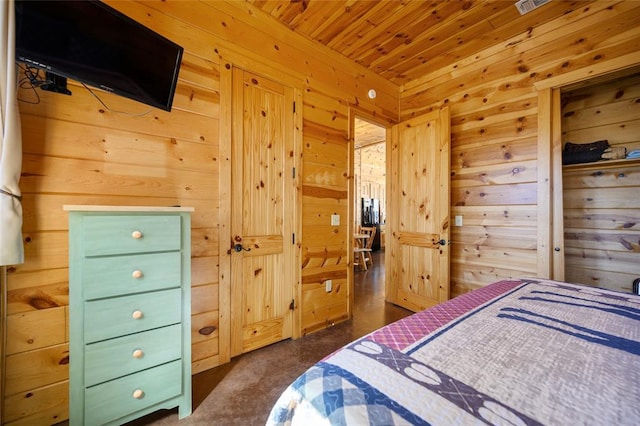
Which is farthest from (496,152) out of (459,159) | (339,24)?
(339,24)

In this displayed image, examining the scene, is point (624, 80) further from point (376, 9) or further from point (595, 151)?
point (376, 9)

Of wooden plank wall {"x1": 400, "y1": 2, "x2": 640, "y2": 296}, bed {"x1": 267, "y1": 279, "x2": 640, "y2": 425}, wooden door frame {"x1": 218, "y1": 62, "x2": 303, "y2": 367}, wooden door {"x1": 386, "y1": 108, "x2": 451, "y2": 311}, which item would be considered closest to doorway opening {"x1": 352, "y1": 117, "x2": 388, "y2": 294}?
wooden door {"x1": 386, "y1": 108, "x2": 451, "y2": 311}

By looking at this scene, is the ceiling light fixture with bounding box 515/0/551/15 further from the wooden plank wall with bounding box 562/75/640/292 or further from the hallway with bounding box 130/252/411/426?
the hallway with bounding box 130/252/411/426

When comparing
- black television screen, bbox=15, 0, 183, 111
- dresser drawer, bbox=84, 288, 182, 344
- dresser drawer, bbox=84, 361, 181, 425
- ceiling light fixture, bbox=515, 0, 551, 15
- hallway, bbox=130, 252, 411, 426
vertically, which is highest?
ceiling light fixture, bbox=515, 0, 551, 15

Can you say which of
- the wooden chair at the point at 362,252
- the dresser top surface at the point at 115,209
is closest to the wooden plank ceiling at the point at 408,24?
the dresser top surface at the point at 115,209

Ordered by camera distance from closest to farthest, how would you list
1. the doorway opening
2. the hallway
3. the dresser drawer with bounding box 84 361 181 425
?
the dresser drawer with bounding box 84 361 181 425 < the hallway < the doorway opening

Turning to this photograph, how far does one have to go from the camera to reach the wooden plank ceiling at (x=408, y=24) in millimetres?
2043

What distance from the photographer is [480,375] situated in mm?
616

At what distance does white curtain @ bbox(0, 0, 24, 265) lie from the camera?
1066 millimetres

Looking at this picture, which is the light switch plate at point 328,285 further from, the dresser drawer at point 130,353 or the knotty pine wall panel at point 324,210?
the dresser drawer at point 130,353

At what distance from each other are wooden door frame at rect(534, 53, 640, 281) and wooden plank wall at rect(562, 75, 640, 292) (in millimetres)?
367

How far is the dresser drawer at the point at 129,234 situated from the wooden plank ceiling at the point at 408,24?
75.2 inches

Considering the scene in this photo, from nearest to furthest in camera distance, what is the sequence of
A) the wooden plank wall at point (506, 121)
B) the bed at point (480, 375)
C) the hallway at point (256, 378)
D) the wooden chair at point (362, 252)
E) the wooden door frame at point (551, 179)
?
the bed at point (480, 375) → the hallway at point (256, 378) → the wooden plank wall at point (506, 121) → the wooden door frame at point (551, 179) → the wooden chair at point (362, 252)

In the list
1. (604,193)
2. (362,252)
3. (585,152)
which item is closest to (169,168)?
(585,152)
